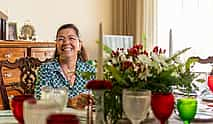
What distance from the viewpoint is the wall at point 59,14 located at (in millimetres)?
4215

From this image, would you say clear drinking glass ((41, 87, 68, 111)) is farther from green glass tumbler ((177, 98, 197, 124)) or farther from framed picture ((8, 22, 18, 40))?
framed picture ((8, 22, 18, 40))

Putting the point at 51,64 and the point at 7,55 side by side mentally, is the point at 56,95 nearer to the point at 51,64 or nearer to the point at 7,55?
the point at 51,64

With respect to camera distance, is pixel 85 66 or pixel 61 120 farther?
pixel 85 66

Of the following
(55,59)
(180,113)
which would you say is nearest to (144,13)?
(55,59)

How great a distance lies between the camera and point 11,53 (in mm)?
3551

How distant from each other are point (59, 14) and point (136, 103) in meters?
3.35

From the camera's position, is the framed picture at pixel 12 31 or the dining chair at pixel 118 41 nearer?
the framed picture at pixel 12 31

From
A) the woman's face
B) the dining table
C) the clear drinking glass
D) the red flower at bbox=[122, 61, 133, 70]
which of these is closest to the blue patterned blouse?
the woman's face

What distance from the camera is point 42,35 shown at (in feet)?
14.6

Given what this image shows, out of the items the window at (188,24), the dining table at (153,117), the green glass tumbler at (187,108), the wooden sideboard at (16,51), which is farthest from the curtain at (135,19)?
the green glass tumbler at (187,108)

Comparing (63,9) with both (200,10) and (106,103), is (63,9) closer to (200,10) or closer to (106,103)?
(200,10)

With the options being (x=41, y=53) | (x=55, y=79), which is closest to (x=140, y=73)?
(x=55, y=79)

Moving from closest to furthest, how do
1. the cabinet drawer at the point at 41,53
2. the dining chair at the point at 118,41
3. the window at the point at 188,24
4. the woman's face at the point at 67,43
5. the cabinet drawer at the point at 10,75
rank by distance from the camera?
the woman's face at the point at 67,43, the cabinet drawer at the point at 10,75, the cabinet drawer at the point at 41,53, the window at the point at 188,24, the dining chair at the point at 118,41

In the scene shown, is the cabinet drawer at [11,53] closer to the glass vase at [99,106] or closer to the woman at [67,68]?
the woman at [67,68]
